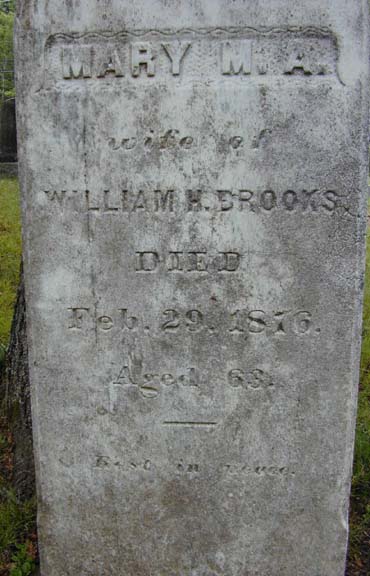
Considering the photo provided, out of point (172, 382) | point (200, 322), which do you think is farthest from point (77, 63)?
point (172, 382)

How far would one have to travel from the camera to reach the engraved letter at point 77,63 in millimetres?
2270

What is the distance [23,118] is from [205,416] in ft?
4.59

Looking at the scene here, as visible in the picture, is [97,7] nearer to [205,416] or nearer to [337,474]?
[205,416]

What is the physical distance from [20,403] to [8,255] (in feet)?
8.43

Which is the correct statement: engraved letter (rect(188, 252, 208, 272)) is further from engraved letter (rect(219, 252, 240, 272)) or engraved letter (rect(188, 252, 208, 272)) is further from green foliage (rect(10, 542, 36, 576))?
green foliage (rect(10, 542, 36, 576))

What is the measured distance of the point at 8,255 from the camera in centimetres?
599

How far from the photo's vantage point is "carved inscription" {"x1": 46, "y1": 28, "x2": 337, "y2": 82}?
2.20 meters

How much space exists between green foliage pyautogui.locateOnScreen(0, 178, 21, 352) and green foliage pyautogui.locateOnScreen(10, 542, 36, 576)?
1.53m

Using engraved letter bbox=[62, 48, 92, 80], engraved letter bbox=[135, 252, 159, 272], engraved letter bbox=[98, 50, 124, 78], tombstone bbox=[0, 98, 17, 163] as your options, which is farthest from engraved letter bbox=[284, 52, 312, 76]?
tombstone bbox=[0, 98, 17, 163]

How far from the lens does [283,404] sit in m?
2.54

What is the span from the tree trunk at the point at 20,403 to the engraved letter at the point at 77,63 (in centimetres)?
155

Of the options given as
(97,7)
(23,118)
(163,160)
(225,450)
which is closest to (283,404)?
(225,450)

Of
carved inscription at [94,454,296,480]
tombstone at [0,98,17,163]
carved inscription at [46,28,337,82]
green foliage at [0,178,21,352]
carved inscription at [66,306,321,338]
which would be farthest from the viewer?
tombstone at [0,98,17,163]

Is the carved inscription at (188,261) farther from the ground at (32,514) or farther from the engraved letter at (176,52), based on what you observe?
the ground at (32,514)
